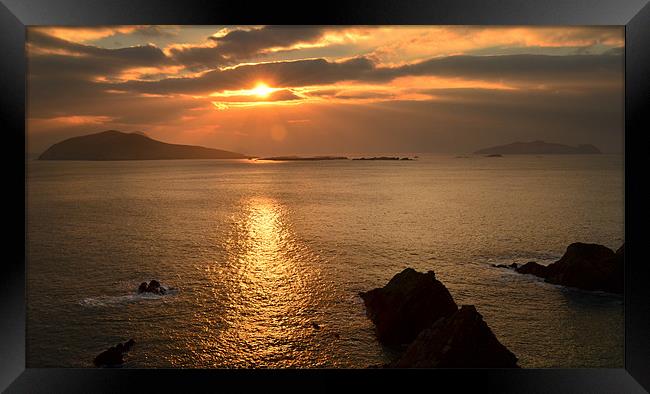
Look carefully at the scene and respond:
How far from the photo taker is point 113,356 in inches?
530

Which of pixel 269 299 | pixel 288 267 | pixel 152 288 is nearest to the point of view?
pixel 152 288

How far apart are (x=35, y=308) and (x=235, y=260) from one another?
35.7 feet

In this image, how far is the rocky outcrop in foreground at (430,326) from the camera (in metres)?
7.65

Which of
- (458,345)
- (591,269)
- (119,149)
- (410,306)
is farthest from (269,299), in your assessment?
(119,149)

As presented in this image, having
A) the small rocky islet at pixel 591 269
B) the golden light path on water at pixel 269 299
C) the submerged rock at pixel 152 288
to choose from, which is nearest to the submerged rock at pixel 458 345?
the golden light path on water at pixel 269 299

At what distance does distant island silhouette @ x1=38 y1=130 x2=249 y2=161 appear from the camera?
3616cm

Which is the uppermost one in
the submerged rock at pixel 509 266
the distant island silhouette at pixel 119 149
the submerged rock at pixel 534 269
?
the distant island silhouette at pixel 119 149

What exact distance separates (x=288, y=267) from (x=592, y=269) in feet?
48.4

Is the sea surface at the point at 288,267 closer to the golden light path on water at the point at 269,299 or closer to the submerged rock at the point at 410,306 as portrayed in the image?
the golden light path on water at the point at 269,299

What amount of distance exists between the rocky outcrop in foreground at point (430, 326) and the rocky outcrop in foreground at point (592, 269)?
765 centimetres

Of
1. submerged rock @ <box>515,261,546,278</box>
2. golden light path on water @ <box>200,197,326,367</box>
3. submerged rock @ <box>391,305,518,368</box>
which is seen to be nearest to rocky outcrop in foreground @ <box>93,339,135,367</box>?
golden light path on water @ <box>200,197,326,367</box>

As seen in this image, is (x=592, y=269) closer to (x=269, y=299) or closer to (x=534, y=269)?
(x=534, y=269)

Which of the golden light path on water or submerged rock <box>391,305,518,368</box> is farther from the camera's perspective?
the golden light path on water

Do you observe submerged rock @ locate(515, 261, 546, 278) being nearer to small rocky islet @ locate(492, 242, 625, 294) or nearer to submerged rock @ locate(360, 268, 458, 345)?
small rocky islet @ locate(492, 242, 625, 294)
